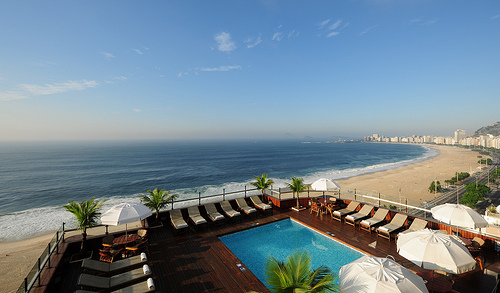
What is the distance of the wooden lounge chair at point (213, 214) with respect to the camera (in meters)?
9.38

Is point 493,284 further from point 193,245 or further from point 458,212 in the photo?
point 193,245

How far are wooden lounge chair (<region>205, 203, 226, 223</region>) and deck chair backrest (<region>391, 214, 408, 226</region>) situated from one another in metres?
7.57

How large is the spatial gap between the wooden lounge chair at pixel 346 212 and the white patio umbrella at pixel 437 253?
509 centimetres

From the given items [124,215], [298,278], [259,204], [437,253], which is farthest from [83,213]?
[437,253]

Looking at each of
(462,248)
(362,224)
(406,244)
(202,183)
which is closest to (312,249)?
(362,224)

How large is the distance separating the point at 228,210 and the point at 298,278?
24.3 feet

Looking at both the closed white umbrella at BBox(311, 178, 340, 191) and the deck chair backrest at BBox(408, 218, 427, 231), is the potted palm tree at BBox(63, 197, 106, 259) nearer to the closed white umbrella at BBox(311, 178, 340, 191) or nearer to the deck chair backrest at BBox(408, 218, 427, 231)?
the closed white umbrella at BBox(311, 178, 340, 191)

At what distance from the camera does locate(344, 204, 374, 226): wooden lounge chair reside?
941 centimetres

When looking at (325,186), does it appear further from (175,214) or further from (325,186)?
(175,214)

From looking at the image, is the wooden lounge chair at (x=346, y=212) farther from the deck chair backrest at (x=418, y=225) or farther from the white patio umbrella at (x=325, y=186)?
the deck chair backrest at (x=418, y=225)

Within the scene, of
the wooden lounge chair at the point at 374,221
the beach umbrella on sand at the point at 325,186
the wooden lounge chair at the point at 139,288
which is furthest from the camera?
the beach umbrella on sand at the point at 325,186

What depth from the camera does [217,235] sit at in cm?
855

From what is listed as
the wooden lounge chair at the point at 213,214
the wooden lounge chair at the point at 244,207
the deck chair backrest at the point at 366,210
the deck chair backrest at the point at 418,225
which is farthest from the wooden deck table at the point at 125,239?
the deck chair backrest at the point at 418,225

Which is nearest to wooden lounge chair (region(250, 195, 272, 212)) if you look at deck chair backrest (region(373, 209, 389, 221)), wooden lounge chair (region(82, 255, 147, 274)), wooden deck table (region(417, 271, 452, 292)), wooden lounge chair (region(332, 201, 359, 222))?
wooden lounge chair (region(332, 201, 359, 222))
